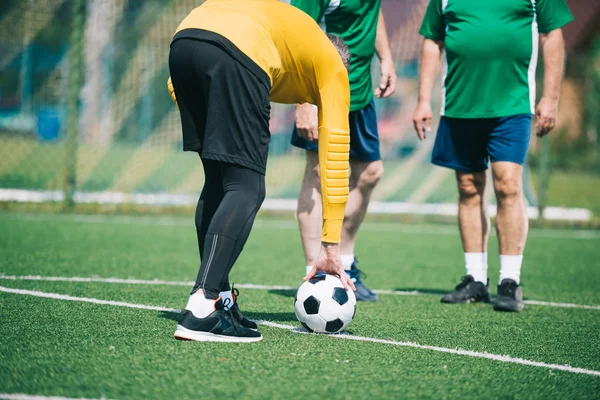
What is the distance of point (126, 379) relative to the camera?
9.77 ft

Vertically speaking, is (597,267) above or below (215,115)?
below

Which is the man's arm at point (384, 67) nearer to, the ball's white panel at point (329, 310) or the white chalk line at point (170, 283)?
the white chalk line at point (170, 283)

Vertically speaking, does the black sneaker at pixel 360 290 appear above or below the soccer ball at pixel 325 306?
below

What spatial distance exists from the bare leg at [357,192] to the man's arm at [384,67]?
18.9 inches

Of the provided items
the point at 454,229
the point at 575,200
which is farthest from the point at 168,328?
the point at 575,200

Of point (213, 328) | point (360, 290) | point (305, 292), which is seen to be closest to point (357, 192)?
point (360, 290)

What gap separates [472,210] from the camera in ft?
18.3

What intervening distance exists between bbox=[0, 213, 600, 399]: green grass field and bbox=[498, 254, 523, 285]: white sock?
0.21 metres

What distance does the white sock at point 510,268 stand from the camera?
523 cm

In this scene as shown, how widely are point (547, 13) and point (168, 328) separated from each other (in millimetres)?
3043

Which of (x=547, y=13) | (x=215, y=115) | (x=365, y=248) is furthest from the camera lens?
(x=365, y=248)

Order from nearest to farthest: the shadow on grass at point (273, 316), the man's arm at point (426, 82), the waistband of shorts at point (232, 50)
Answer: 1. the waistband of shorts at point (232, 50)
2. the shadow on grass at point (273, 316)
3. the man's arm at point (426, 82)

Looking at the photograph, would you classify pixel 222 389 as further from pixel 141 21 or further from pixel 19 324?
pixel 141 21

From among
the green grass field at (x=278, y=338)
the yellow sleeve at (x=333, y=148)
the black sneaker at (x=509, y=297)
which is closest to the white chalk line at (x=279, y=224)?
the green grass field at (x=278, y=338)
